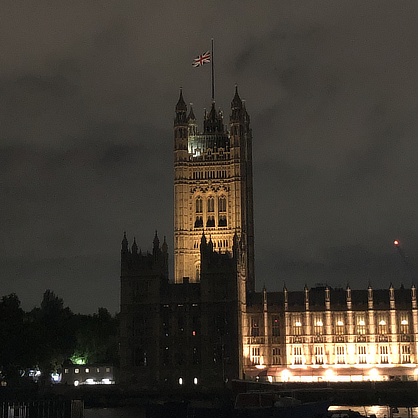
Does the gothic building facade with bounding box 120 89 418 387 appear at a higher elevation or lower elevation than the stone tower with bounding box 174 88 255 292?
lower

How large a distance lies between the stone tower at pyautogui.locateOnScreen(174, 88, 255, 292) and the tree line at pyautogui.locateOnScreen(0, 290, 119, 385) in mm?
17697

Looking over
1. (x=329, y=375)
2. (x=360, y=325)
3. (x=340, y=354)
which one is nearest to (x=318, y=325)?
(x=340, y=354)

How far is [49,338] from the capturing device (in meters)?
134

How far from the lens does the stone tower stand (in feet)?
524

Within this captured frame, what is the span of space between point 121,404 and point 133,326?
13.4 metres

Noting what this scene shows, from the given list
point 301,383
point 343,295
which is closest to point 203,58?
point 343,295

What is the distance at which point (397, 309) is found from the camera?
439 feet

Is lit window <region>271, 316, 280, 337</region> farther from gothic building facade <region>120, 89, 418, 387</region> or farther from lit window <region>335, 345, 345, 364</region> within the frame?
lit window <region>335, 345, 345, 364</region>

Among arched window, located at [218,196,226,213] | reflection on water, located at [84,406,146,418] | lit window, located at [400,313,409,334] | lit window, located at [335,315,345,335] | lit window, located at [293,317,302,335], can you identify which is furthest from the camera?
arched window, located at [218,196,226,213]

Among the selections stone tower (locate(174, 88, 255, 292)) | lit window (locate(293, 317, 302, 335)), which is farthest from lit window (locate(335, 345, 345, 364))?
stone tower (locate(174, 88, 255, 292))

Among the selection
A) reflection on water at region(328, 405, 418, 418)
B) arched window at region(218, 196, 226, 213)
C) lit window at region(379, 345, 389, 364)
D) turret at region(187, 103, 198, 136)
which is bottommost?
reflection on water at region(328, 405, 418, 418)

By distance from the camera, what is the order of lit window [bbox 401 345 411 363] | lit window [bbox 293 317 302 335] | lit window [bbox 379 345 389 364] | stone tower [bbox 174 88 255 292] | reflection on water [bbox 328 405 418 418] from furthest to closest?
1. stone tower [bbox 174 88 255 292]
2. lit window [bbox 293 317 302 335]
3. lit window [bbox 379 345 389 364]
4. lit window [bbox 401 345 411 363]
5. reflection on water [bbox 328 405 418 418]

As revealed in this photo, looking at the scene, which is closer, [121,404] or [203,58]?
[121,404]

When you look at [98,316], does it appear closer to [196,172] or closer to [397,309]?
[196,172]
